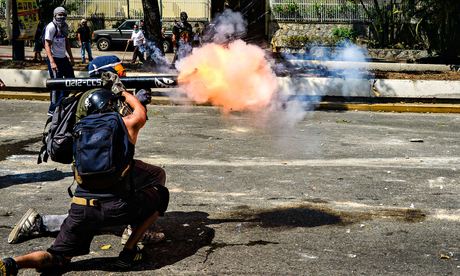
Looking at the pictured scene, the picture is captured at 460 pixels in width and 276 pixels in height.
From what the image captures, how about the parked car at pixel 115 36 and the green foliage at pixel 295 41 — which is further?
the parked car at pixel 115 36

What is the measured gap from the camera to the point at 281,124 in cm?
1265

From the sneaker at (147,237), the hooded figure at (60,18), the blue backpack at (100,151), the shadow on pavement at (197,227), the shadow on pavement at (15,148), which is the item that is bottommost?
the shadow on pavement at (197,227)

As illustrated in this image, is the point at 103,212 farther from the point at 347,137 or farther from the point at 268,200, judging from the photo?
the point at 347,137

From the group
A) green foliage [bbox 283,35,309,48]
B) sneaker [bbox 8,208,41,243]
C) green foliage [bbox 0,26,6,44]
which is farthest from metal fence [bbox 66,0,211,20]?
sneaker [bbox 8,208,41,243]

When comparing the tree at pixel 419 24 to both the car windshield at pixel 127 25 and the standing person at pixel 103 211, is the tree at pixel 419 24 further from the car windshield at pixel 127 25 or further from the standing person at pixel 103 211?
the standing person at pixel 103 211

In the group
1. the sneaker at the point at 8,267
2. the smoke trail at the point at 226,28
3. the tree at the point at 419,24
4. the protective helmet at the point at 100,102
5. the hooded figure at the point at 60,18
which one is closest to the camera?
the sneaker at the point at 8,267

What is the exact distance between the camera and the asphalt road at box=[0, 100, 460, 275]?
590 centimetres

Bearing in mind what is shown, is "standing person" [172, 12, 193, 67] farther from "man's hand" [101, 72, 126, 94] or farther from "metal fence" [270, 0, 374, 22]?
"metal fence" [270, 0, 374, 22]

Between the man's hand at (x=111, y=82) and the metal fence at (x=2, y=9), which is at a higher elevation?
the metal fence at (x=2, y=9)

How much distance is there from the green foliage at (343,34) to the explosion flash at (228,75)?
2379 cm

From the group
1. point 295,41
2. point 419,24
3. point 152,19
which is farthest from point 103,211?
point 295,41

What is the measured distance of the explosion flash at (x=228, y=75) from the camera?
8070mm

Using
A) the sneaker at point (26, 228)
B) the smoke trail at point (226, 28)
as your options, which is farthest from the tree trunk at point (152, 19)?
the sneaker at point (26, 228)

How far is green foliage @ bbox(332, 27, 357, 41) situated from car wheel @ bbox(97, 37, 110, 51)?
439 inches
